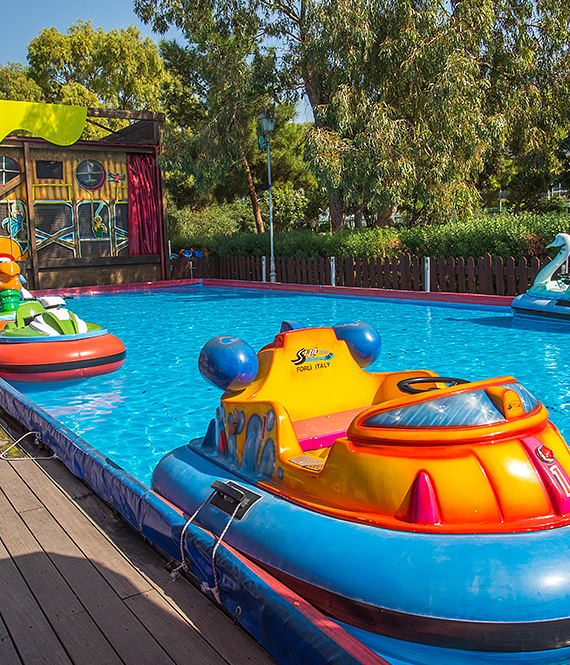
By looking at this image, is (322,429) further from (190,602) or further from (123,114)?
(123,114)

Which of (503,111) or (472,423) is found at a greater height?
(503,111)

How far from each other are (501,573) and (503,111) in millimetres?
18037

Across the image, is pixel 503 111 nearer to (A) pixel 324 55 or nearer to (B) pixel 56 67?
(A) pixel 324 55

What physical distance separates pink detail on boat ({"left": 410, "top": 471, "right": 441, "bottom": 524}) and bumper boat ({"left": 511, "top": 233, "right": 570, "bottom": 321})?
26.1 feet

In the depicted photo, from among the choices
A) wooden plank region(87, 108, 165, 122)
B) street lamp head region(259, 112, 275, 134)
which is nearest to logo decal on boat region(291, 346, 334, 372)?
street lamp head region(259, 112, 275, 134)

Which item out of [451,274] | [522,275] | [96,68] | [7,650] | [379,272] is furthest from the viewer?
[96,68]

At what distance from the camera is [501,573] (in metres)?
1.92

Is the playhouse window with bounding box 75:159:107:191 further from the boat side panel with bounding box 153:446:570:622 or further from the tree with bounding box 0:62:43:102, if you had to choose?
the boat side panel with bounding box 153:446:570:622

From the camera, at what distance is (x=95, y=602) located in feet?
7.27

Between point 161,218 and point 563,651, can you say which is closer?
point 563,651

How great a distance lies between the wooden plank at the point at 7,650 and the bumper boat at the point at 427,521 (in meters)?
0.87

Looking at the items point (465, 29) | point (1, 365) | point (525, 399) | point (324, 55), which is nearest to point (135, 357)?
point (1, 365)

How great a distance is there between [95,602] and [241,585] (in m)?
0.54

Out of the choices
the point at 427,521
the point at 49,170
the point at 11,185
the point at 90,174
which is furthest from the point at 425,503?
the point at 90,174
